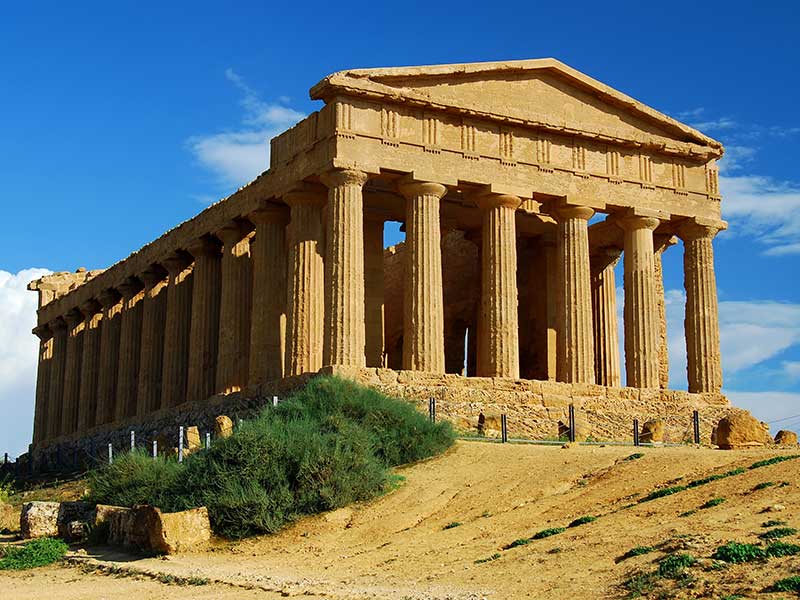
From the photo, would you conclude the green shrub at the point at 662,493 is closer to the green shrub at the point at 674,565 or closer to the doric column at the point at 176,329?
the green shrub at the point at 674,565

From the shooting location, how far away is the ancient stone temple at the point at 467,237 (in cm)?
3422

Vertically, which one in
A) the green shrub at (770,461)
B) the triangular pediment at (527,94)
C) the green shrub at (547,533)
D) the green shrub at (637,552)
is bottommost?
the green shrub at (637,552)

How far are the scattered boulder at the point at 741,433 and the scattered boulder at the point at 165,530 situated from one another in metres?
11.7

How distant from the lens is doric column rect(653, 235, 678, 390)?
141 feet

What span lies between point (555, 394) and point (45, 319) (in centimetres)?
3619

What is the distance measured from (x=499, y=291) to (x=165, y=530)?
54.5 feet

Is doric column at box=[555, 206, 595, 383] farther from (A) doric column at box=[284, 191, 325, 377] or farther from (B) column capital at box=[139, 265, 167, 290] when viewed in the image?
(B) column capital at box=[139, 265, 167, 290]

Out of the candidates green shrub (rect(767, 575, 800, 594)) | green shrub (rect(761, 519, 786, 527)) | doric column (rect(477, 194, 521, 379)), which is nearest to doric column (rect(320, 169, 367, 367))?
doric column (rect(477, 194, 521, 379))

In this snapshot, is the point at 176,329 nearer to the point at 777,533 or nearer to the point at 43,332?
the point at 43,332

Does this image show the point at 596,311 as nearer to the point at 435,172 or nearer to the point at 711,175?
the point at 711,175

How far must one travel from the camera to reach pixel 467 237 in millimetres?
43406

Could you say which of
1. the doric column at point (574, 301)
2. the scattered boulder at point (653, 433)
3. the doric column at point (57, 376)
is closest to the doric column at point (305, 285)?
the doric column at point (574, 301)

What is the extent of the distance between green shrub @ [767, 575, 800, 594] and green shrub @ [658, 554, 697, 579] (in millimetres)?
1275

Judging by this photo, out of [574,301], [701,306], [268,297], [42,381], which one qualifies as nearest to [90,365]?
[42,381]
